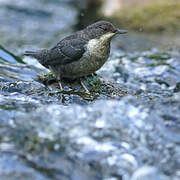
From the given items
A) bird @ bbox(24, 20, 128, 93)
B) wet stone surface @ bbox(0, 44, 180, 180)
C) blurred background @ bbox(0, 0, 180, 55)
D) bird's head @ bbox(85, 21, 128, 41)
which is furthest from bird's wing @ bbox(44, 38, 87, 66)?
blurred background @ bbox(0, 0, 180, 55)

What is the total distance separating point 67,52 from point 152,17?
21.3 ft

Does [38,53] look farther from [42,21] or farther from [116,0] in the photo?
[116,0]

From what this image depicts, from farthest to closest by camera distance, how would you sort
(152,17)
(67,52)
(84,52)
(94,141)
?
(152,17), (67,52), (84,52), (94,141)

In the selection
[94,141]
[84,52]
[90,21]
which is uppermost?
[90,21]

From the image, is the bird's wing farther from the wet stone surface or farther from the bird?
the wet stone surface

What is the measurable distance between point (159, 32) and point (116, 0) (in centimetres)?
232

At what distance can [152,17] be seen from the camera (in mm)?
10844

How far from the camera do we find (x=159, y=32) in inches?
424

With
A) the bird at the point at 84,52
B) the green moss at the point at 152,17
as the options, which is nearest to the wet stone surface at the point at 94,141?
the bird at the point at 84,52

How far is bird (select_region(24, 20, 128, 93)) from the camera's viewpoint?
487cm

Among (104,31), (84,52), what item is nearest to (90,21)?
(104,31)

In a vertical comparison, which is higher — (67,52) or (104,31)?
(104,31)

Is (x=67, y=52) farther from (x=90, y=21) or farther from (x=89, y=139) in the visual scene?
(x=90, y=21)

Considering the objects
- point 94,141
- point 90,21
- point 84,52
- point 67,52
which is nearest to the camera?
point 94,141
